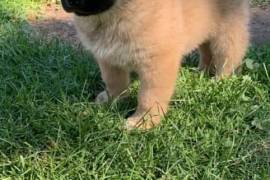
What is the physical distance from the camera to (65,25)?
451 centimetres

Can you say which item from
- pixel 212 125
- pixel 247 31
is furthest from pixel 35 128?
pixel 247 31

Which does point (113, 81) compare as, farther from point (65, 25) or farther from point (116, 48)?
point (65, 25)

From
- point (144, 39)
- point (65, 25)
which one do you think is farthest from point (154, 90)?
point (65, 25)

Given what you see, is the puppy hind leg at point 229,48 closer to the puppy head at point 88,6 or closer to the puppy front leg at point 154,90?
the puppy front leg at point 154,90

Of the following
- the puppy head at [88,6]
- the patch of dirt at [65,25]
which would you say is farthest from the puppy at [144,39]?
the patch of dirt at [65,25]

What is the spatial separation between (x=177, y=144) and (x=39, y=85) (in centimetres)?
104

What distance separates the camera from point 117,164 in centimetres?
263

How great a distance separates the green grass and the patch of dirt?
58 centimetres

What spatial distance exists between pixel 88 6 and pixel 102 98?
801mm

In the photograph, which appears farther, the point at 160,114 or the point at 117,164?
the point at 160,114

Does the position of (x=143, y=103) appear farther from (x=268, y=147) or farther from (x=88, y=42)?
(x=268, y=147)

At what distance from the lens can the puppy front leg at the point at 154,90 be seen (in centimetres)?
286

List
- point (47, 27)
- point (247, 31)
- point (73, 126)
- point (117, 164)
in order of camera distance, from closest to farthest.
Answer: point (117, 164), point (73, 126), point (247, 31), point (47, 27)

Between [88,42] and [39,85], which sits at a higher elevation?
[88,42]
